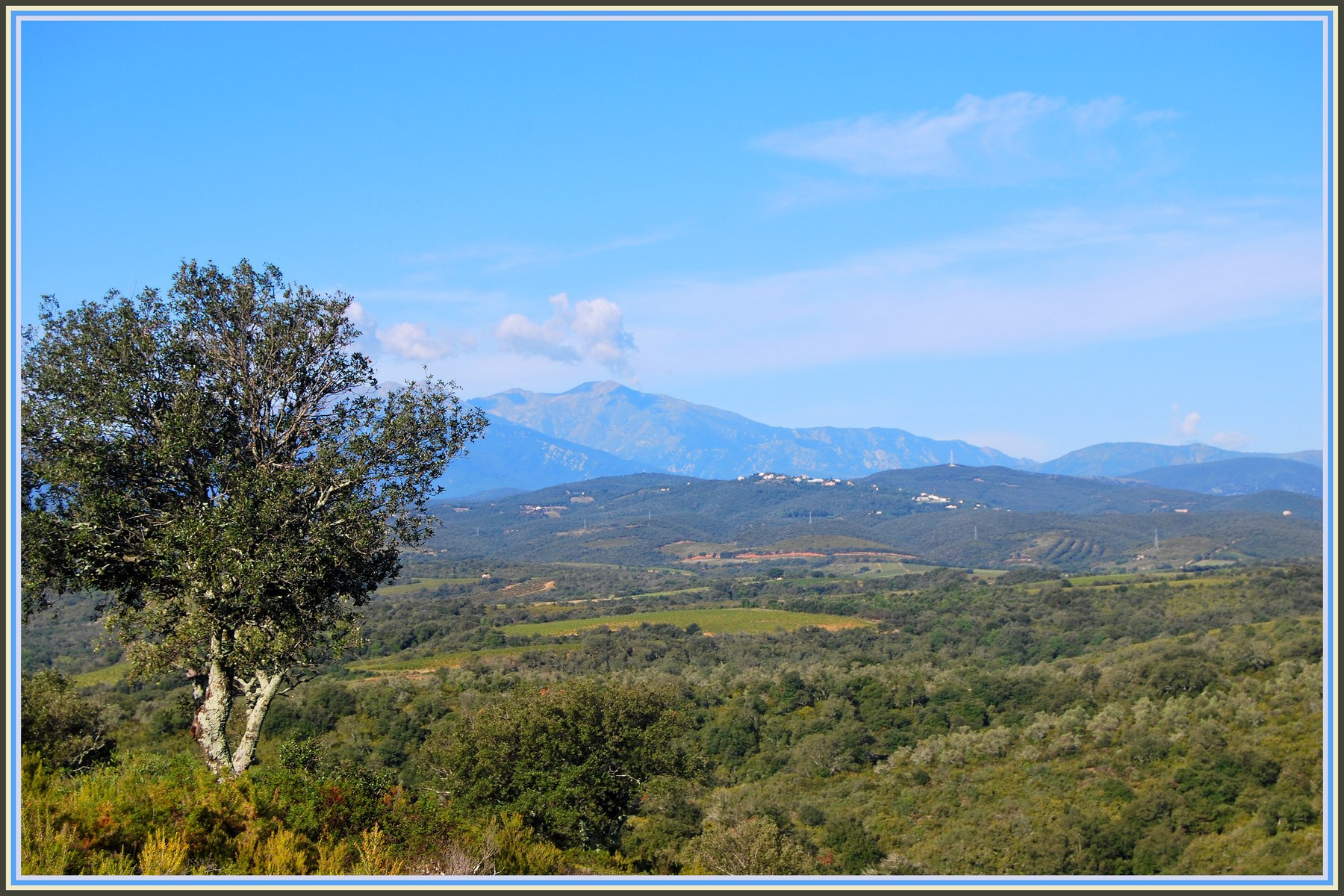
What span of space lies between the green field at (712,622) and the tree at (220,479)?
80.2m

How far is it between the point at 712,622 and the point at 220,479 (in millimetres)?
93375

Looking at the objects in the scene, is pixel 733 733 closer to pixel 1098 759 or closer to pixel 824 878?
pixel 1098 759

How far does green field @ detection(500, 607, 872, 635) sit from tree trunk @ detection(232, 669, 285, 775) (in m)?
80.0

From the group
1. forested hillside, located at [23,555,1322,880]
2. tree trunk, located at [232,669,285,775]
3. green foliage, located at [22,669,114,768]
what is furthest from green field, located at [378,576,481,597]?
tree trunk, located at [232,669,285,775]

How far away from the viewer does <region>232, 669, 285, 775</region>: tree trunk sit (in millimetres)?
12672

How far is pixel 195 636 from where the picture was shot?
11.9 metres

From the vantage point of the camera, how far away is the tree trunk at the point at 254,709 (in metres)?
12.7

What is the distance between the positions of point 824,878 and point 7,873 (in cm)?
662

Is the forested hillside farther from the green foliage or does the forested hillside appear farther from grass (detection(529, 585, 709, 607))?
grass (detection(529, 585, 709, 607))

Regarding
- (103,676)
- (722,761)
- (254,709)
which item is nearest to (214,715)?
(254,709)

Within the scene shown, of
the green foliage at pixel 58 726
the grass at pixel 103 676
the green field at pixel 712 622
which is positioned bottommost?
the green field at pixel 712 622

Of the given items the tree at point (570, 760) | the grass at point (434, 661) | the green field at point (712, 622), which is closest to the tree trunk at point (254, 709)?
the tree at point (570, 760)

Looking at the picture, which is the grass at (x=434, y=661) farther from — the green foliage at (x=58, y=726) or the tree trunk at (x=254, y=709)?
the tree trunk at (x=254, y=709)

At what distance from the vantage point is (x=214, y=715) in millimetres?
12883
